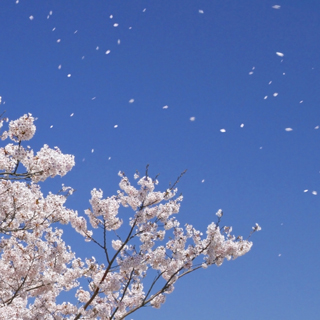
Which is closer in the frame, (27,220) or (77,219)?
(27,220)

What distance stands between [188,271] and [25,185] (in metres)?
4.18

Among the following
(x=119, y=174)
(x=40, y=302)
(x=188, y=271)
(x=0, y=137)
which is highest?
(x=119, y=174)

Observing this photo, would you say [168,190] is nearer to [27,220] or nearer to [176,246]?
[176,246]

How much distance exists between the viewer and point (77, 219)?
9.34 metres

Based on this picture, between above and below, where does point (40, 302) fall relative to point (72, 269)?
below

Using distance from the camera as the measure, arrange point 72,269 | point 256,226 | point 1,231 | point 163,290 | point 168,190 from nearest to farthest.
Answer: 1. point 1,231
2. point 163,290
3. point 168,190
4. point 256,226
5. point 72,269

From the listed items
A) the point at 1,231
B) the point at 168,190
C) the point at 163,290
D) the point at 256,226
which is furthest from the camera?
the point at 256,226

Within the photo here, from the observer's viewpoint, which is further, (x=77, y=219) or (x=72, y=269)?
(x=72, y=269)

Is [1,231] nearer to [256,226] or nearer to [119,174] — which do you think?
[119,174]

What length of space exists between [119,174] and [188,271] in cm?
284

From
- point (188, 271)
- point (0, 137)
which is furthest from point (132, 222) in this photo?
point (0, 137)

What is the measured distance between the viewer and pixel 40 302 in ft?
30.5

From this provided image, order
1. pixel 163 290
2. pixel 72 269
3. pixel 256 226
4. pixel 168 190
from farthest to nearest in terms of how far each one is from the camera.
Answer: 1. pixel 72 269
2. pixel 256 226
3. pixel 168 190
4. pixel 163 290

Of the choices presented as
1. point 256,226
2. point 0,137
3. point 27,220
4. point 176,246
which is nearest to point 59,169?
point 0,137
